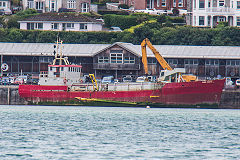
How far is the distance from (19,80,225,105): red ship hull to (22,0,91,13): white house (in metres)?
55.6

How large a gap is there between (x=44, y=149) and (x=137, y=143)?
700cm

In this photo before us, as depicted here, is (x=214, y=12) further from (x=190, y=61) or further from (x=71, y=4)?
(x=71, y=4)

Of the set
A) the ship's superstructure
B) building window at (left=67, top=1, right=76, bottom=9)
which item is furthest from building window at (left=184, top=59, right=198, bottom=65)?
building window at (left=67, top=1, right=76, bottom=9)

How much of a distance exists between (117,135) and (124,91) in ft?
115

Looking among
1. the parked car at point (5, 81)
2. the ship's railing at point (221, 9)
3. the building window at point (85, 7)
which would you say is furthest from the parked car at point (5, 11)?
the parked car at point (5, 81)

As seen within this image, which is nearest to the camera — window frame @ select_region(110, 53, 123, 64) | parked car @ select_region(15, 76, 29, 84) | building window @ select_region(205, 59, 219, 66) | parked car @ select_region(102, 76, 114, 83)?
parked car @ select_region(15, 76, 29, 84)

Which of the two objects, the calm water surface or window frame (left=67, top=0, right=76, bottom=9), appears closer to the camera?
the calm water surface

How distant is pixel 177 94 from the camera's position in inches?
3388

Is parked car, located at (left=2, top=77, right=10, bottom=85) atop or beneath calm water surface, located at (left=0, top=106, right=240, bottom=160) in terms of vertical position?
atop

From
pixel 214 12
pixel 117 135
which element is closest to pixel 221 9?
pixel 214 12

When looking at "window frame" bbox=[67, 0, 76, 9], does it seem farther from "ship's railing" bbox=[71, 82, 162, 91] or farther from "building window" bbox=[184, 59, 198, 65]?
"ship's railing" bbox=[71, 82, 162, 91]

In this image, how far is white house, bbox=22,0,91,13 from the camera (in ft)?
471

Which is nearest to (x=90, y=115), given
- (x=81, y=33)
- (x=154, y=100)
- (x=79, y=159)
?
(x=154, y=100)

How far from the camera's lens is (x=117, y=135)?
172ft
